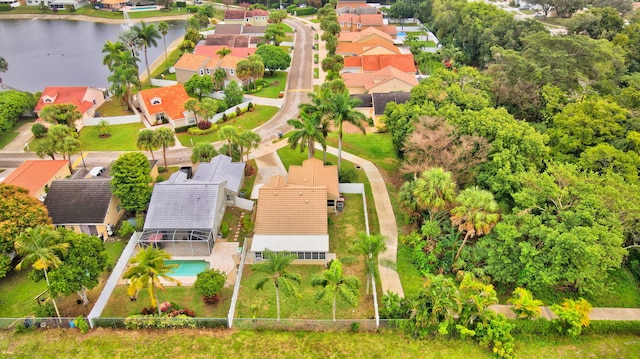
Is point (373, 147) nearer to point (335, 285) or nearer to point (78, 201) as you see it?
point (335, 285)

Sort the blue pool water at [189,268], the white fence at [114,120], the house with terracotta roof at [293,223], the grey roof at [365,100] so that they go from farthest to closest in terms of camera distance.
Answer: the grey roof at [365,100] < the white fence at [114,120] < the house with terracotta roof at [293,223] < the blue pool water at [189,268]

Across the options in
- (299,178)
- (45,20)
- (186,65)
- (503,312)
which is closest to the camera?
(503,312)

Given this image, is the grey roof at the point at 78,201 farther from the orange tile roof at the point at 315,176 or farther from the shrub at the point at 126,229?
the orange tile roof at the point at 315,176

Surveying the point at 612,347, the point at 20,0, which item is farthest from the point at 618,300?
the point at 20,0

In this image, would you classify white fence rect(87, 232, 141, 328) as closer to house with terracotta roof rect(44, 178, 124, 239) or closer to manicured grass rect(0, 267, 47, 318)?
house with terracotta roof rect(44, 178, 124, 239)

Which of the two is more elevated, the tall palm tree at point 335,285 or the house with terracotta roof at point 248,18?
the house with terracotta roof at point 248,18

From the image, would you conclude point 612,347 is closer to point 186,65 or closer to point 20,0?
point 186,65

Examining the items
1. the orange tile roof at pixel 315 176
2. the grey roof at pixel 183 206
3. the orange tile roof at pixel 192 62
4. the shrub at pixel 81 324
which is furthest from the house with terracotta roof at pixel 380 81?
the shrub at pixel 81 324
